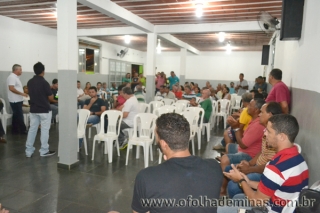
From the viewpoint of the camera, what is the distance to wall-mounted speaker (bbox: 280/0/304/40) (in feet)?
9.61

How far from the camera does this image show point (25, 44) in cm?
689

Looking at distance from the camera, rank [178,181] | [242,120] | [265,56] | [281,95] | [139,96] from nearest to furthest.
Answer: [178,181]
[242,120]
[281,95]
[139,96]
[265,56]

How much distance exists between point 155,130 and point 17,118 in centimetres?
521

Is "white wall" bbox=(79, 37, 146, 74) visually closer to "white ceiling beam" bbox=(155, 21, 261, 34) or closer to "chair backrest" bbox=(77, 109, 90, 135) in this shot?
"white ceiling beam" bbox=(155, 21, 261, 34)

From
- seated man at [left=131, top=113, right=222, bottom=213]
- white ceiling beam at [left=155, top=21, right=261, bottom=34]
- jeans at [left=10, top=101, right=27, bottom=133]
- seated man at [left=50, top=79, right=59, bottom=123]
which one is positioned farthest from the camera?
seated man at [left=50, top=79, right=59, bottom=123]

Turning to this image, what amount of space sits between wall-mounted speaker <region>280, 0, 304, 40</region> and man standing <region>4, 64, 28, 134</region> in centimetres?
507

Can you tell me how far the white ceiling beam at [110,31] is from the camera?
277 inches

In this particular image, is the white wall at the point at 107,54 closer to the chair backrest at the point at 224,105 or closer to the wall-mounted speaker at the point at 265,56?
the chair backrest at the point at 224,105

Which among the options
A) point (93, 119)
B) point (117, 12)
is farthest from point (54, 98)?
point (117, 12)


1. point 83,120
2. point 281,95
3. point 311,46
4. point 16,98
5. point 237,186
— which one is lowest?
point 237,186

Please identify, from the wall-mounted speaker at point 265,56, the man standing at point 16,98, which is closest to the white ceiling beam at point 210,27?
the wall-mounted speaker at point 265,56

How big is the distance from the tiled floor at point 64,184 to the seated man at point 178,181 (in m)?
1.56

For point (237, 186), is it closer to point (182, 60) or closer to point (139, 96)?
point (139, 96)

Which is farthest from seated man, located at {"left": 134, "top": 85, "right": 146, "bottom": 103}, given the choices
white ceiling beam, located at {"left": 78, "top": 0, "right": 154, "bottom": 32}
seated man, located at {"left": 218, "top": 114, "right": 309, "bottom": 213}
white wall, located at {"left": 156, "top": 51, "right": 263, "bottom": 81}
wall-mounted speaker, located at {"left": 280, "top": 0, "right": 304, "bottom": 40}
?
white wall, located at {"left": 156, "top": 51, "right": 263, "bottom": 81}
